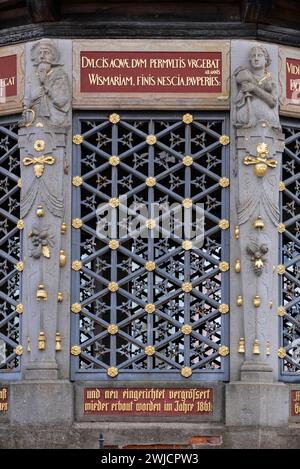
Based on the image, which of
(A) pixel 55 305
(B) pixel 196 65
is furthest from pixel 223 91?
(A) pixel 55 305

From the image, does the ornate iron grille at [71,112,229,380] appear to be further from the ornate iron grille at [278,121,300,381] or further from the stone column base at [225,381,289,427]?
the ornate iron grille at [278,121,300,381]

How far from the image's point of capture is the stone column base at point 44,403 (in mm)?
26922

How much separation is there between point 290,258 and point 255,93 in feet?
8.63

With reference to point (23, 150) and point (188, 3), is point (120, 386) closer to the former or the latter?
point (23, 150)

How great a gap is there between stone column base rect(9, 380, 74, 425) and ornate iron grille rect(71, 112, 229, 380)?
55cm

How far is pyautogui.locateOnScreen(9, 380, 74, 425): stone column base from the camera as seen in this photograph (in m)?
26.9

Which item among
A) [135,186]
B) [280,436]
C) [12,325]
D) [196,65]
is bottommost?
[280,436]

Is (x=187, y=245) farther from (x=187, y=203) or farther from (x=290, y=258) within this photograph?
(x=290, y=258)

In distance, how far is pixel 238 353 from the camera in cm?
2738

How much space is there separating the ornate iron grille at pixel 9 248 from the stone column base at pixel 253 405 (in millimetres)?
3354

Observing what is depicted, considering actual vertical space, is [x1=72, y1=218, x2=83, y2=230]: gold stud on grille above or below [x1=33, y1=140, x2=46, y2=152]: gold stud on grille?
below

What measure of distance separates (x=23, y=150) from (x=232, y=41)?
3.56m

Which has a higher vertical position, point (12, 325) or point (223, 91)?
point (223, 91)

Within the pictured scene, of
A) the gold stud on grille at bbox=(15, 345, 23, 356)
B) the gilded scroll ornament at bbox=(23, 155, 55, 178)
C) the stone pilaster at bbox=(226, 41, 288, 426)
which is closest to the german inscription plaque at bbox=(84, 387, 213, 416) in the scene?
the stone pilaster at bbox=(226, 41, 288, 426)
